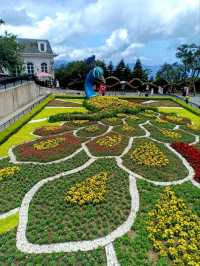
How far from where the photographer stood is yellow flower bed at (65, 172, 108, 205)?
11148 mm

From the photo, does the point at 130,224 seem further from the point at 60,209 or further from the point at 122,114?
the point at 122,114

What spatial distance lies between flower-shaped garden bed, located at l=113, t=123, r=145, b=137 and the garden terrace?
7 centimetres

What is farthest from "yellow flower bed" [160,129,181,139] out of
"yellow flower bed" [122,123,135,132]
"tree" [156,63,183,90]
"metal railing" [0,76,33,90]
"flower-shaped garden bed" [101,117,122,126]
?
"tree" [156,63,183,90]

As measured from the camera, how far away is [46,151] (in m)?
16.2

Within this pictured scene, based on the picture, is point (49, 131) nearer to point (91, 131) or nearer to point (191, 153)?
point (91, 131)

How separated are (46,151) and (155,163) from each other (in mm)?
6161

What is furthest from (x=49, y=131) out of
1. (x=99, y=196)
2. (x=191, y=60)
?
(x=191, y=60)

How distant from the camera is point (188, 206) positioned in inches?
431

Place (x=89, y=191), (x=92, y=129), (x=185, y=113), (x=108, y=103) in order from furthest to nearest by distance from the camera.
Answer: (x=185, y=113) < (x=108, y=103) < (x=92, y=129) < (x=89, y=191)

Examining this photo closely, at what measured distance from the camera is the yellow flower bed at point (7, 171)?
13.4 m

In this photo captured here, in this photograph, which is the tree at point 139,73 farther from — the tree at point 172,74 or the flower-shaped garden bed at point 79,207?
the flower-shaped garden bed at point 79,207

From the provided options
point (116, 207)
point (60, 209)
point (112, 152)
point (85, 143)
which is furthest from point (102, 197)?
point (85, 143)

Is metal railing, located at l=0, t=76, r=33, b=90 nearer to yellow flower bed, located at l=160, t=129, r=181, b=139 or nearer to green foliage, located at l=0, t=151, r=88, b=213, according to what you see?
green foliage, located at l=0, t=151, r=88, b=213

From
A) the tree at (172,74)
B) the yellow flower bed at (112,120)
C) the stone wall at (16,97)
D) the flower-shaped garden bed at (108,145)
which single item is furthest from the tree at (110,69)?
the flower-shaped garden bed at (108,145)
